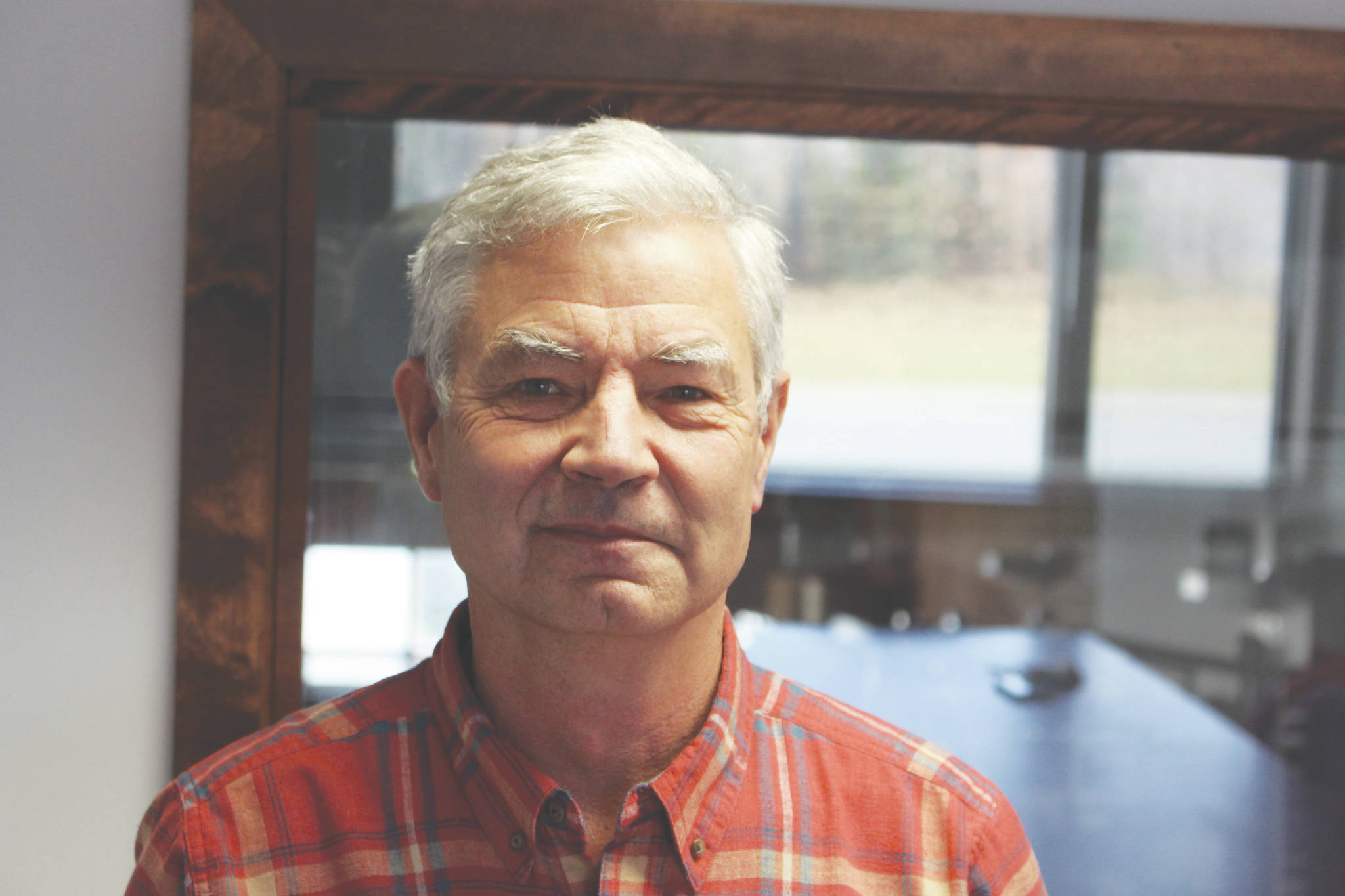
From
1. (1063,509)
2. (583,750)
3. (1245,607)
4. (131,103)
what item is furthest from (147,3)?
(1245,607)

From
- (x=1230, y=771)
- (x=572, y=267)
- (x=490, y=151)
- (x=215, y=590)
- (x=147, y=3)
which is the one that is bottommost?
(x=1230, y=771)

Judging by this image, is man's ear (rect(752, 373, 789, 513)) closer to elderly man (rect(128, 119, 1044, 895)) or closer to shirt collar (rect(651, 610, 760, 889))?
elderly man (rect(128, 119, 1044, 895))

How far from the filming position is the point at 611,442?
127 centimetres

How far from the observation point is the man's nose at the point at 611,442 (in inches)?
49.9

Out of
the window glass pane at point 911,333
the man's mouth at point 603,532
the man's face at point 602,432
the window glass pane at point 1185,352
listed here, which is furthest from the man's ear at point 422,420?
the window glass pane at point 1185,352

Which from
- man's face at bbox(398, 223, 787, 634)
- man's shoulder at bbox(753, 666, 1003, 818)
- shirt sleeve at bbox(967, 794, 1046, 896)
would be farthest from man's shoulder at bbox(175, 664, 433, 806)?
shirt sleeve at bbox(967, 794, 1046, 896)

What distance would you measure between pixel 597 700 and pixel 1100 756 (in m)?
1.14

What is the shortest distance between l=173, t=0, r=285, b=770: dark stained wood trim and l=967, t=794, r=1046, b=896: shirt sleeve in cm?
103

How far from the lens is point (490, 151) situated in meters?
1.79

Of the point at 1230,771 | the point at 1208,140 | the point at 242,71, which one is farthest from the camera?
the point at 1230,771

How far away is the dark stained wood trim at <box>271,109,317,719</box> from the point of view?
5.64 ft

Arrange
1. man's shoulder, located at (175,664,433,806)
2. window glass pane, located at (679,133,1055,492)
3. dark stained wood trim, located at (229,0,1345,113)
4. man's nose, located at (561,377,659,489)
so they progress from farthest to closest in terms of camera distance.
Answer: window glass pane, located at (679,133,1055,492) → dark stained wood trim, located at (229,0,1345,113) → man's shoulder, located at (175,664,433,806) → man's nose, located at (561,377,659,489)

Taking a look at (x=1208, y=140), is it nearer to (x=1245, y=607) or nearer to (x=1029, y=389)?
(x=1029, y=389)

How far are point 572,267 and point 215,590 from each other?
79 cm
